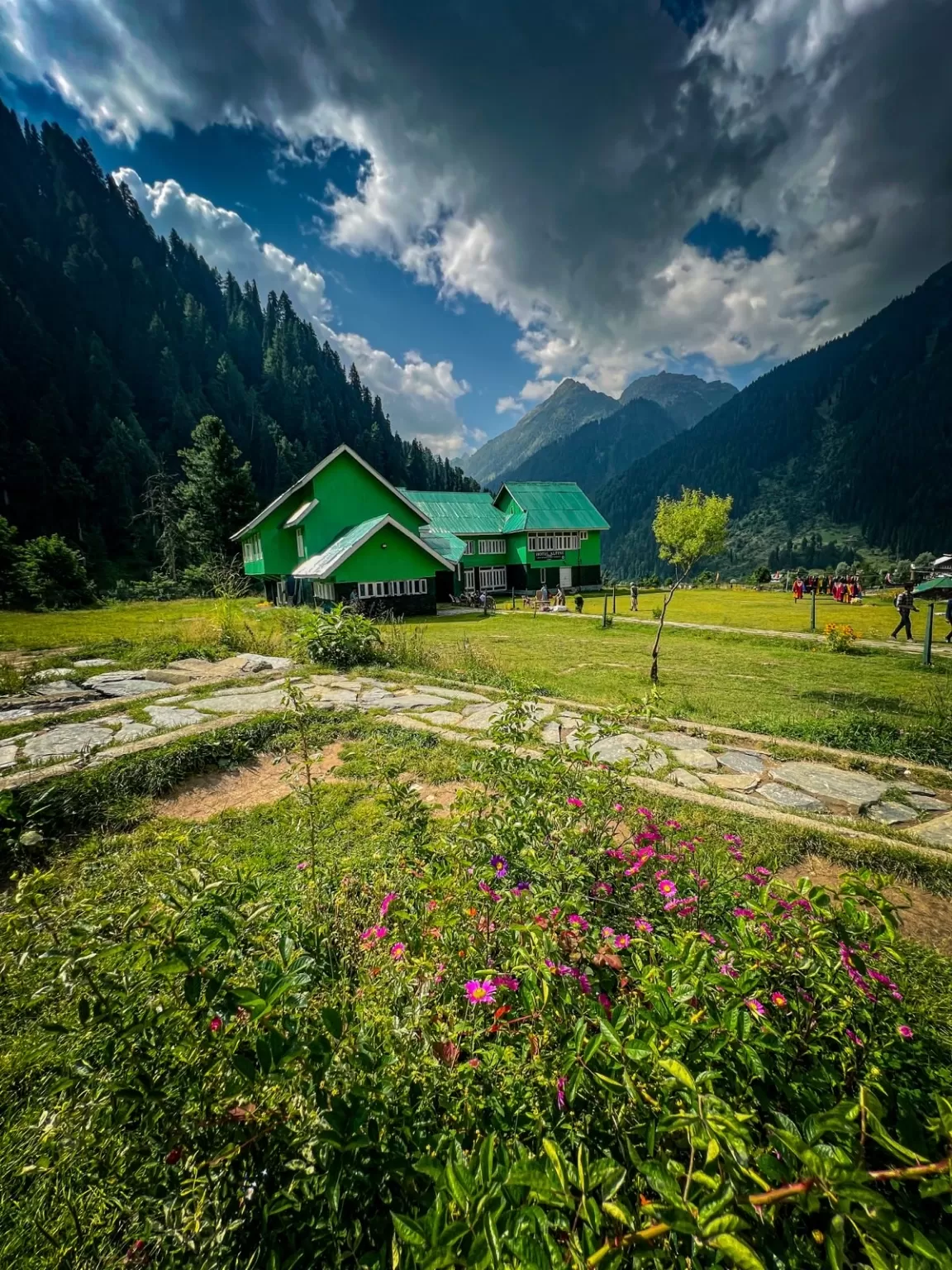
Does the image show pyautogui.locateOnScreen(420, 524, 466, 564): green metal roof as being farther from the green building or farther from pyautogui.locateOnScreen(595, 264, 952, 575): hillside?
pyautogui.locateOnScreen(595, 264, 952, 575): hillside

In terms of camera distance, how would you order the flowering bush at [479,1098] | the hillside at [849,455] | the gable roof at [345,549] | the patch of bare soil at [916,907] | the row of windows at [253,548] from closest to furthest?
the flowering bush at [479,1098]
the patch of bare soil at [916,907]
the gable roof at [345,549]
the row of windows at [253,548]
the hillside at [849,455]

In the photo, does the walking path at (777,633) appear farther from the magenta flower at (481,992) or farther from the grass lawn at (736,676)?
the magenta flower at (481,992)

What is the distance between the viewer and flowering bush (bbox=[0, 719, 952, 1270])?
82cm

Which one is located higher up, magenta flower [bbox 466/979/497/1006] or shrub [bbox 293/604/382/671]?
shrub [bbox 293/604/382/671]

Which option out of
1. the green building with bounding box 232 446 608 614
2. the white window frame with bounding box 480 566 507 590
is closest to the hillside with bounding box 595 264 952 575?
the green building with bounding box 232 446 608 614

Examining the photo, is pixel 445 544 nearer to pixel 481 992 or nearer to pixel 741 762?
pixel 741 762

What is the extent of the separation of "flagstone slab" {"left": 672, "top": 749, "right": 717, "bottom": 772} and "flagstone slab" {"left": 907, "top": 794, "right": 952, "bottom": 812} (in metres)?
1.62

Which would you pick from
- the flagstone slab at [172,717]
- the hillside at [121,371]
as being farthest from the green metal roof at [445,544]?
the hillside at [121,371]

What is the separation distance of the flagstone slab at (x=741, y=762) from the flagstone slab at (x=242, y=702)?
5.04 metres

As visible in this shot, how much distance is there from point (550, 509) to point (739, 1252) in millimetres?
36949

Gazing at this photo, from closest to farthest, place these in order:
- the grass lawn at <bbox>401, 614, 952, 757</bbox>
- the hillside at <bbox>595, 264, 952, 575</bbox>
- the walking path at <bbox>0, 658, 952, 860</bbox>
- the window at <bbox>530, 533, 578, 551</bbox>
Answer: the walking path at <bbox>0, 658, 952, 860</bbox>, the grass lawn at <bbox>401, 614, 952, 757</bbox>, the window at <bbox>530, 533, 578, 551</bbox>, the hillside at <bbox>595, 264, 952, 575</bbox>

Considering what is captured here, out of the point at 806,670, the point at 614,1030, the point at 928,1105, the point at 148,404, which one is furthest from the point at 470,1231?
the point at 148,404

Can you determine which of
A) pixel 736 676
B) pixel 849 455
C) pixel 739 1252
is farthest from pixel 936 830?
pixel 849 455

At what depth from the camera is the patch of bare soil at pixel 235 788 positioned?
4270 millimetres
